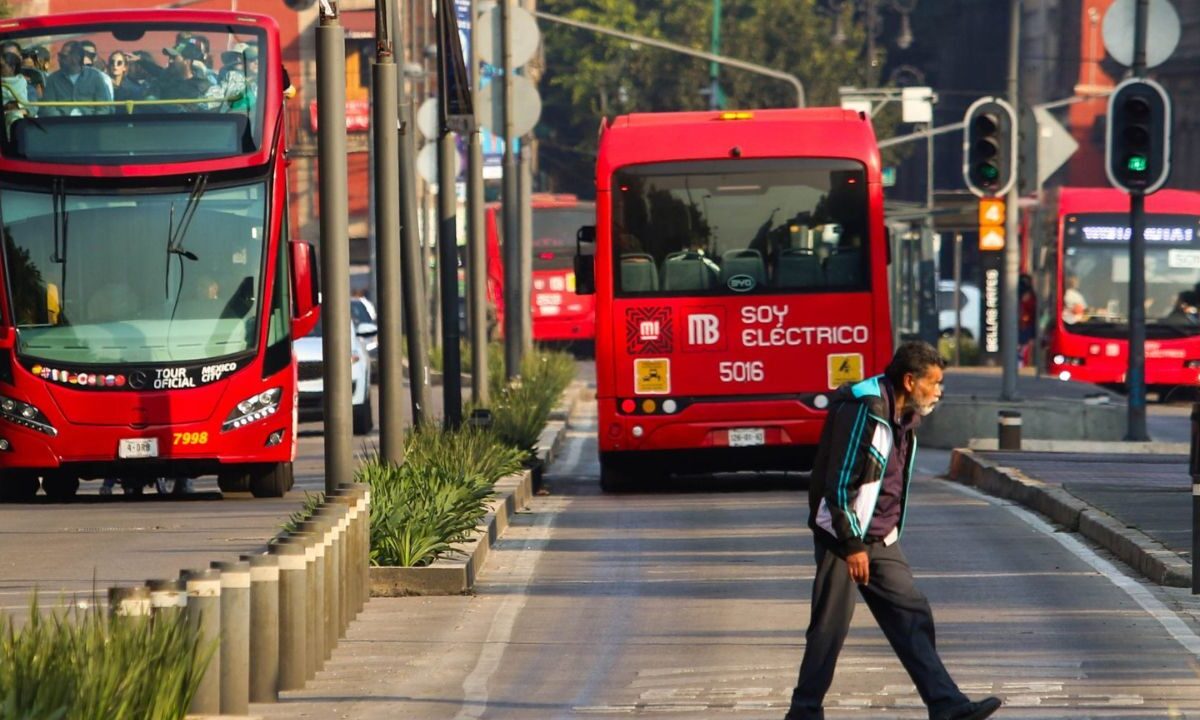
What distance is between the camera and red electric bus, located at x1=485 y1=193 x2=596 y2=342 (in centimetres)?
5438

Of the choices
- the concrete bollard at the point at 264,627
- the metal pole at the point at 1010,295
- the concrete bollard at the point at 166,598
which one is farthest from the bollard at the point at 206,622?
the metal pole at the point at 1010,295

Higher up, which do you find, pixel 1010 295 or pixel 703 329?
pixel 1010 295

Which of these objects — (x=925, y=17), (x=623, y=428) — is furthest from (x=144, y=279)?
(x=925, y=17)

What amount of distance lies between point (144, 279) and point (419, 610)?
758 centimetres

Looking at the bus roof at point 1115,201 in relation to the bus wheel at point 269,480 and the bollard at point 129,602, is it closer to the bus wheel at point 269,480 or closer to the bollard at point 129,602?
the bus wheel at point 269,480

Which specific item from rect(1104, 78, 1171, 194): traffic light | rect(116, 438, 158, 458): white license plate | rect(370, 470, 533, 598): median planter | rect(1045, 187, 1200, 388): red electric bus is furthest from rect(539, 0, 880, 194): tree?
rect(370, 470, 533, 598): median planter

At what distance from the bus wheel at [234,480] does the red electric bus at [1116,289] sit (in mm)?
21304

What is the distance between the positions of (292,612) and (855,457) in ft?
8.01

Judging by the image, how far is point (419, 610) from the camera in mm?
12758

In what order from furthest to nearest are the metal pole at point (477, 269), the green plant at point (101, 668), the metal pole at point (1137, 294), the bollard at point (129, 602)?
1. the metal pole at point (477, 269)
2. the metal pole at point (1137, 294)
3. the bollard at point (129, 602)
4. the green plant at point (101, 668)

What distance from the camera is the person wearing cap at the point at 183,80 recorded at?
1972cm

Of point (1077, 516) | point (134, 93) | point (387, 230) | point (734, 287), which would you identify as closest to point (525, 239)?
point (734, 287)

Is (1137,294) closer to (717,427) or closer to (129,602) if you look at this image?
(717,427)

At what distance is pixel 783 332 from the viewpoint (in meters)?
21.2
